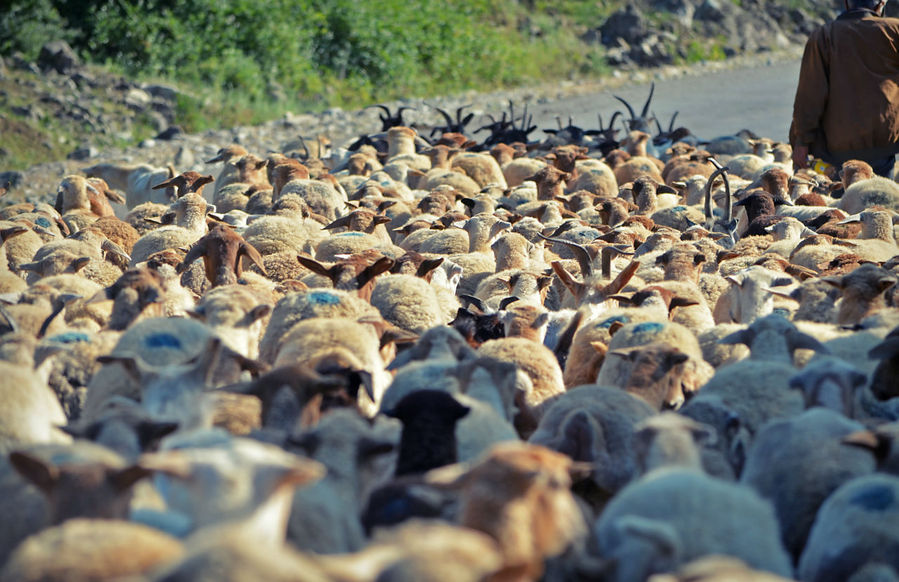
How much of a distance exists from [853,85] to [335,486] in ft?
29.4

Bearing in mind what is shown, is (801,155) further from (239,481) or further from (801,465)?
(239,481)

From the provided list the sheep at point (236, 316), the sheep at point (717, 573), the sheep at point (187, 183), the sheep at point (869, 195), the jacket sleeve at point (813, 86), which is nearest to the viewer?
the sheep at point (717, 573)

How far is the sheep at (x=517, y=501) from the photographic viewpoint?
2.82 meters

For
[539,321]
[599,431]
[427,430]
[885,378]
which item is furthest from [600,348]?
[427,430]

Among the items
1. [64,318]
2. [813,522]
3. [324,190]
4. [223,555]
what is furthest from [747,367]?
[324,190]

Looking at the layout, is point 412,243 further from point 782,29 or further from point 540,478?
point 782,29

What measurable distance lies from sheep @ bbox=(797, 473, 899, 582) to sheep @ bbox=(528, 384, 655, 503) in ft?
2.61

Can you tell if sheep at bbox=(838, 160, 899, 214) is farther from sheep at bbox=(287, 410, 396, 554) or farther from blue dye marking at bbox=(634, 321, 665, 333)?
sheep at bbox=(287, 410, 396, 554)

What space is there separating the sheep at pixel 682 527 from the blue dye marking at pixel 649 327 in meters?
2.17

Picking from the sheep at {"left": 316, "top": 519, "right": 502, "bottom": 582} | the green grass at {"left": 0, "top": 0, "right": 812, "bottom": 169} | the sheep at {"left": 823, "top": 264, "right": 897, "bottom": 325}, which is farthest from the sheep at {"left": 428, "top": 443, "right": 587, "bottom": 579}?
the green grass at {"left": 0, "top": 0, "right": 812, "bottom": 169}

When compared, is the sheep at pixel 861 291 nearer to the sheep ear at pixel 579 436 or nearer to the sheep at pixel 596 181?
the sheep ear at pixel 579 436

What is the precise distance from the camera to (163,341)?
4676 mm

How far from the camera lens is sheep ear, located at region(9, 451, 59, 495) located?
116 inches

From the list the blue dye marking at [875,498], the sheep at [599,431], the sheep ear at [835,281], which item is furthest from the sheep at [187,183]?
the blue dye marking at [875,498]
